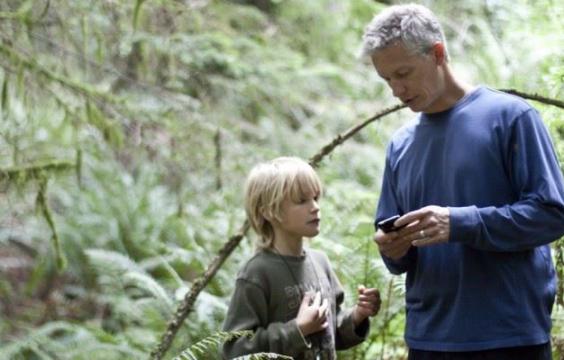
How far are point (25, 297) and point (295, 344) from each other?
6.43m

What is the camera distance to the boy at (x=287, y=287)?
3252 mm

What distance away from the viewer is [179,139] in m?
6.62

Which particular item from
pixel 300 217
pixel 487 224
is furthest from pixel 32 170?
pixel 487 224

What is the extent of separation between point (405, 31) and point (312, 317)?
3.60 feet

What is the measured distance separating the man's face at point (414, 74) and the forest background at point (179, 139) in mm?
1012

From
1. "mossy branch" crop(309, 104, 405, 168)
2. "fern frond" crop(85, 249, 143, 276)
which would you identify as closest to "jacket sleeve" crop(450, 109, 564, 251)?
"mossy branch" crop(309, 104, 405, 168)

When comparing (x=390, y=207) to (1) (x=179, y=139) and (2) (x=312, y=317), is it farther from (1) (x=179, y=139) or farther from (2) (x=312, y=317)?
(1) (x=179, y=139)

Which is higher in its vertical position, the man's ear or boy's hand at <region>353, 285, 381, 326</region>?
the man's ear

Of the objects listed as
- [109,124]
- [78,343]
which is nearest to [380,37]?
[109,124]

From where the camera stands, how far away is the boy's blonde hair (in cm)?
340

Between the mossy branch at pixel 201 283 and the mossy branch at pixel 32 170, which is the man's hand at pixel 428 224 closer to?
the mossy branch at pixel 201 283

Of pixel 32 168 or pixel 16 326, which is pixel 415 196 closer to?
pixel 32 168

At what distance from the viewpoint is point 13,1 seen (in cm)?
641

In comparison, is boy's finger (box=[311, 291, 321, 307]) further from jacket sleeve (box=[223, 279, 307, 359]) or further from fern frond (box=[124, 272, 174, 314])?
fern frond (box=[124, 272, 174, 314])
